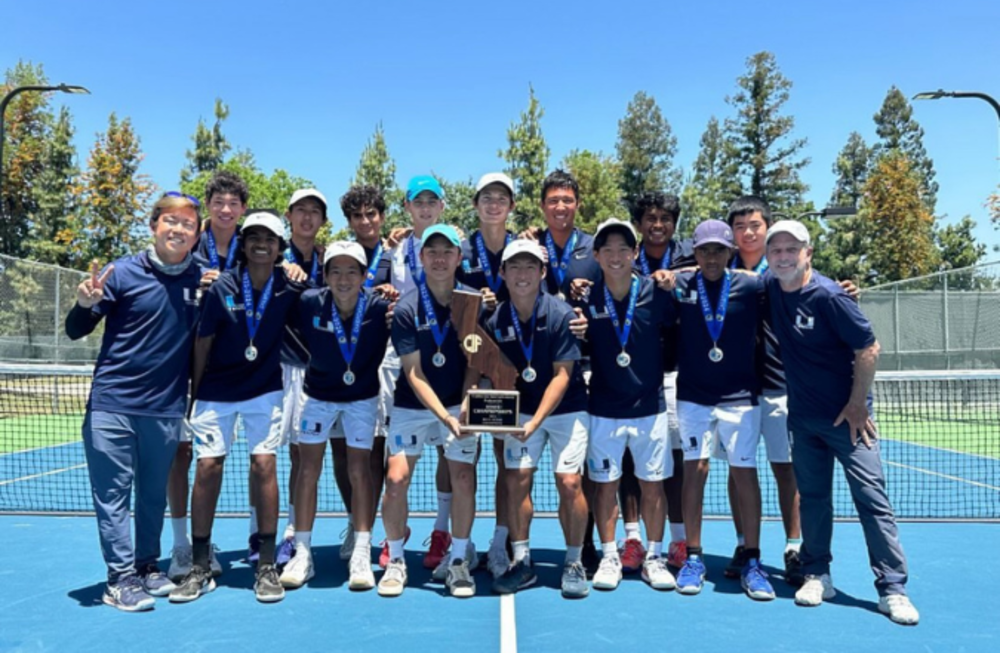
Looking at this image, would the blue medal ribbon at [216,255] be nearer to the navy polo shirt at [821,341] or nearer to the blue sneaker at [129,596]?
the blue sneaker at [129,596]

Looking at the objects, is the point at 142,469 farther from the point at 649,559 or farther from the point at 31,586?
the point at 649,559

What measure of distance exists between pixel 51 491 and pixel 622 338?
25.1 feet

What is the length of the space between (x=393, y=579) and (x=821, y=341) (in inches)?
134

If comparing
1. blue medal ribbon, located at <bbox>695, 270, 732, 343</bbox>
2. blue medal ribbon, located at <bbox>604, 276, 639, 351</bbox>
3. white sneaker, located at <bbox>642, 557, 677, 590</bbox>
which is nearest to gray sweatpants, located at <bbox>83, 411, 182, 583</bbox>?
blue medal ribbon, located at <bbox>604, 276, 639, 351</bbox>

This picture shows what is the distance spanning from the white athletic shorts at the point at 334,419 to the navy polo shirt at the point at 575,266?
169cm

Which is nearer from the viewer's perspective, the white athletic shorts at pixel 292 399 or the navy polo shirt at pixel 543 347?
the navy polo shirt at pixel 543 347

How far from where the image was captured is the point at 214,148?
4056cm

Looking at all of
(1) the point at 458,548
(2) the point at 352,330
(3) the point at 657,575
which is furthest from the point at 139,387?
(3) the point at 657,575

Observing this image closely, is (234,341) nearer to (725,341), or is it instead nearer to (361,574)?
(361,574)

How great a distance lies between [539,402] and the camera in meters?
5.43

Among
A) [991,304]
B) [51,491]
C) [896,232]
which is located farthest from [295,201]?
[896,232]

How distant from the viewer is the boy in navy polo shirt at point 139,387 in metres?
5.04

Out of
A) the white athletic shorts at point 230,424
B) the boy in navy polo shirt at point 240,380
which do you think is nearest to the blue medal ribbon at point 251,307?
the boy in navy polo shirt at point 240,380

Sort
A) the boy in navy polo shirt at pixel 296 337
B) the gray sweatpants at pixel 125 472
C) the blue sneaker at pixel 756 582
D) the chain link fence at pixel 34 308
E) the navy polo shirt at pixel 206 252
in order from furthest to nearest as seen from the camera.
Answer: the chain link fence at pixel 34 308 → the boy in navy polo shirt at pixel 296 337 → the navy polo shirt at pixel 206 252 → the blue sneaker at pixel 756 582 → the gray sweatpants at pixel 125 472
